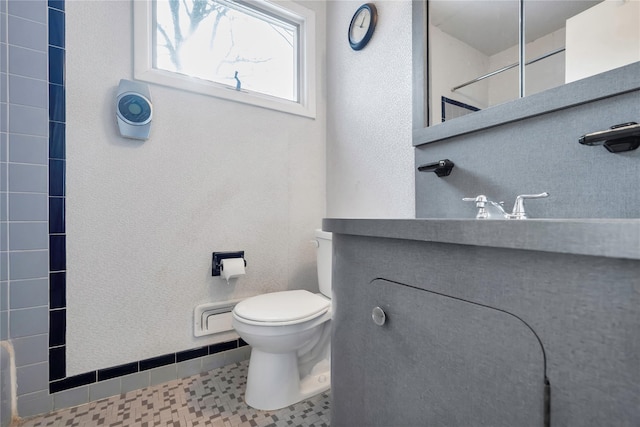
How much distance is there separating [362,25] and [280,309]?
1.59 metres

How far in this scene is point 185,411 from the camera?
121 centimetres

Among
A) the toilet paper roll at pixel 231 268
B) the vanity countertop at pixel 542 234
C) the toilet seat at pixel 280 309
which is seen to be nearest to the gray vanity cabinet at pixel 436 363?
the vanity countertop at pixel 542 234

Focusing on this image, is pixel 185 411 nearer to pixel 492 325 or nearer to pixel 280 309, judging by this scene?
pixel 280 309

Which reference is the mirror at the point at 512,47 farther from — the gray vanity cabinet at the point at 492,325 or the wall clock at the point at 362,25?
the gray vanity cabinet at the point at 492,325

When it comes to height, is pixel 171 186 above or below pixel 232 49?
below

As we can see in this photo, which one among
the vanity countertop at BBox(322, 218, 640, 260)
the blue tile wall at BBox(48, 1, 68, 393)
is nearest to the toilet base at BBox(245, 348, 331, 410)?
the blue tile wall at BBox(48, 1, 68, 393)

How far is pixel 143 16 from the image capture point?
1.40 metres

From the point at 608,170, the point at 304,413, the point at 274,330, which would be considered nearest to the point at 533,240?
the point at 608,170

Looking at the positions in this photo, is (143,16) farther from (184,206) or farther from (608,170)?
(608,170)

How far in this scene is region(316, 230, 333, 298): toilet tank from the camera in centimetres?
158

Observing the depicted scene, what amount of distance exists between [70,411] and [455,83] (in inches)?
83.0

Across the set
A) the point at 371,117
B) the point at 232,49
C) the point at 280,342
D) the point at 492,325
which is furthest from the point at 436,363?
the point at 232,49

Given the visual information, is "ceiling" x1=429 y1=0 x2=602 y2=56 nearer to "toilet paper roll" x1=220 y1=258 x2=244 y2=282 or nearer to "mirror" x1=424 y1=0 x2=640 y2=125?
"mirror" x1=424 y1=0 x2=640 y2=125

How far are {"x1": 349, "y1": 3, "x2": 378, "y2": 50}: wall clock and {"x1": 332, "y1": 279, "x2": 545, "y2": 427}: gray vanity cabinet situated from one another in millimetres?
1489
